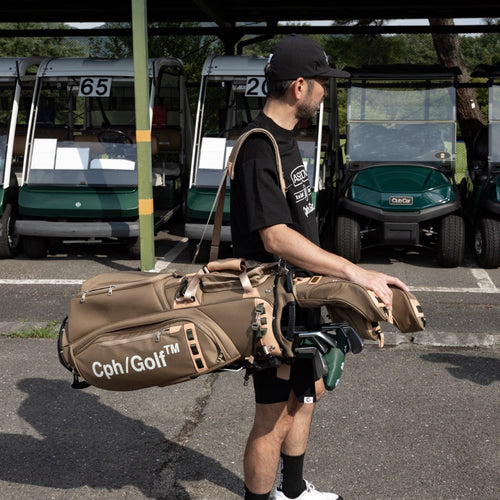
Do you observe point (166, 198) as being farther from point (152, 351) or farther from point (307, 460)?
point (152, 351)

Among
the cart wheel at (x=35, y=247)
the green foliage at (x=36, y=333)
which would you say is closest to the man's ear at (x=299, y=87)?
the green foliage at (x=36, y=333)

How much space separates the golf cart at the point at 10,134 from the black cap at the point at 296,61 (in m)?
7.16

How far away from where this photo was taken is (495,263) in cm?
870

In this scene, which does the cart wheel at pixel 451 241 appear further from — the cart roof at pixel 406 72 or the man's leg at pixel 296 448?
the man's leg at pixel 296 448

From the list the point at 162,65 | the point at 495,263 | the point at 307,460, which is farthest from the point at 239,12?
the point at 307,460

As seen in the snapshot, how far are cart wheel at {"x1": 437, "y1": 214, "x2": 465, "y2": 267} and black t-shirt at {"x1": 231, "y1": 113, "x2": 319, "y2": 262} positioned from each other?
20.0ft

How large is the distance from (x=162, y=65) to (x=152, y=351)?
8569 mm

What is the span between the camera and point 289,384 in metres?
2.82

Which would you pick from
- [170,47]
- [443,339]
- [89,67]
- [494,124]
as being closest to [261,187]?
[443,339]

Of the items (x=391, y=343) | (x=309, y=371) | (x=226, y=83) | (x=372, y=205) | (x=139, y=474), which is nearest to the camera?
(x=309, y=371)

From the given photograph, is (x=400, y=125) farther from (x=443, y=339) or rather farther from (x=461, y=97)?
(x=461, y=97)

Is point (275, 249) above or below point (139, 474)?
above

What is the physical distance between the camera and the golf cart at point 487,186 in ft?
28.5

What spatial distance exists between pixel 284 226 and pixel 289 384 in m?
0.60
